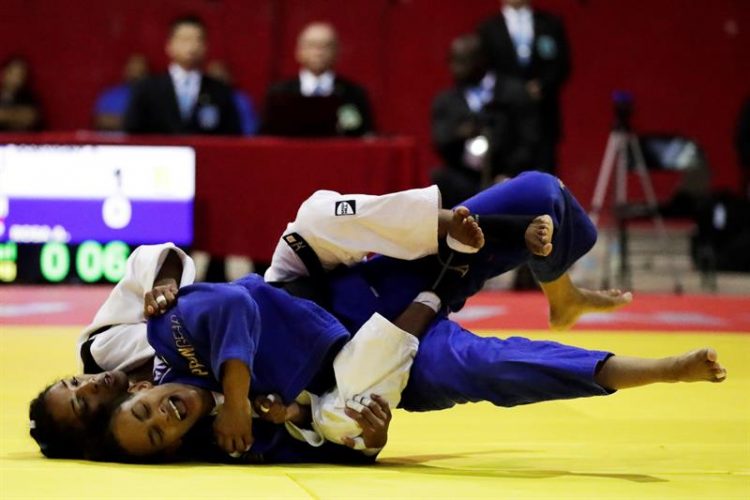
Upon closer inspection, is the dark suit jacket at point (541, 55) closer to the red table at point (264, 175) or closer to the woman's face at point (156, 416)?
the red table at point (264, 175)

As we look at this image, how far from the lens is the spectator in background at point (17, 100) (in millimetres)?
10906

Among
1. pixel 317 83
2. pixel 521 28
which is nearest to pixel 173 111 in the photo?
pixel 317 83

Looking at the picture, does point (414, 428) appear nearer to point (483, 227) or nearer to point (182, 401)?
point (483, 227)

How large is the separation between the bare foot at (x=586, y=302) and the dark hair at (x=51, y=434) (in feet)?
4.76

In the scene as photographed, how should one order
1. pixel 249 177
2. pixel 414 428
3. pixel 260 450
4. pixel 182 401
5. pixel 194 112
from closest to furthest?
pixel 182 401 < pixel 260 450 < pixel 414 428 < pixel 249 177 < pixel 194 112

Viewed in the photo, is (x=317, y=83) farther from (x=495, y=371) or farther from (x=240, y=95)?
(x=495, y=371)

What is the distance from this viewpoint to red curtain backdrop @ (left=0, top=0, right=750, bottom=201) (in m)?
12.3

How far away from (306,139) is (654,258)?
453cm

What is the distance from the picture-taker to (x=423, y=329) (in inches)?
137

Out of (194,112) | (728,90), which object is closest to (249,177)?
(194,112)

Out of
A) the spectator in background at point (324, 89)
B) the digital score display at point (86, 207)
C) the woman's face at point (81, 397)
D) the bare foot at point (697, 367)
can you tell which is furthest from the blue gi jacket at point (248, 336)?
the spectator in background at point (324, 89)

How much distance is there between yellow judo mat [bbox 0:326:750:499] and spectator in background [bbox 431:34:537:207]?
3.19 metres

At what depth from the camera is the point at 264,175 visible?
753 centimetres

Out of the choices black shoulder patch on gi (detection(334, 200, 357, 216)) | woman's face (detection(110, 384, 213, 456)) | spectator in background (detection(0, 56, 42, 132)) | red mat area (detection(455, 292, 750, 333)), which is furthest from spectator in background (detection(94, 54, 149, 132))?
woman's face (detection(110, 384, 213, 456))
